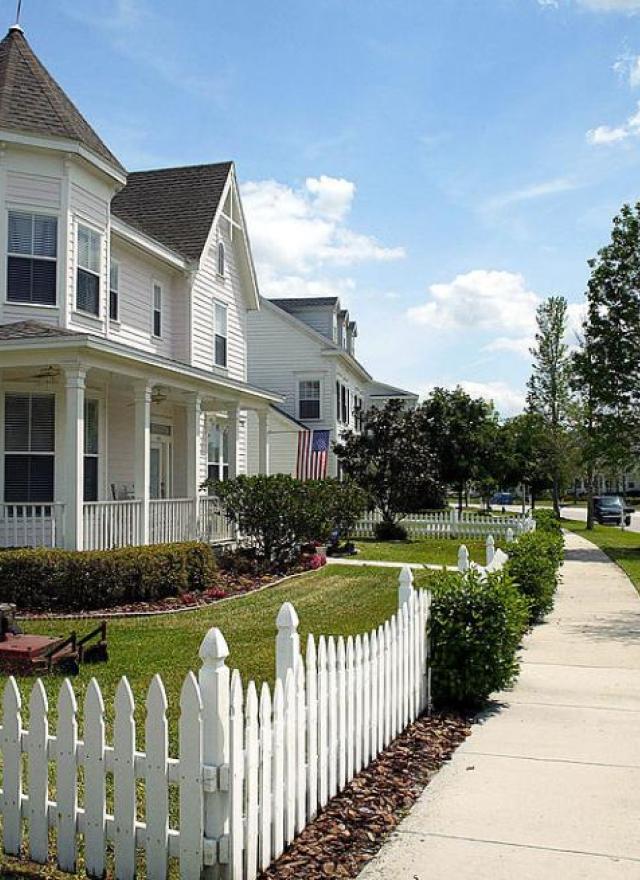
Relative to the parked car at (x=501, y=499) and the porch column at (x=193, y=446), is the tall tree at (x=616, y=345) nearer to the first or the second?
the porch column at (x=193, y=446)

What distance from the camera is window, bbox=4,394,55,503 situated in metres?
15.4

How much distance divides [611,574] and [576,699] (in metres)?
12.8

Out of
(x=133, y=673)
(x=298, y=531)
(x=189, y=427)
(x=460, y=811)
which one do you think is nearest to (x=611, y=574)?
(x=298, y=531)

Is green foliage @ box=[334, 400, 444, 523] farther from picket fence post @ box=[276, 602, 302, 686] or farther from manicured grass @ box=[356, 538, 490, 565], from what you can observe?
picket fence post @ box=[276, 602, 302, 686]

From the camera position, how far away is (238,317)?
2492 cm

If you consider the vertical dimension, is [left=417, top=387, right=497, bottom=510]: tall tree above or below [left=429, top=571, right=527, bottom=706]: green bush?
above

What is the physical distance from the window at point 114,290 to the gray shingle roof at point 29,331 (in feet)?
11.3

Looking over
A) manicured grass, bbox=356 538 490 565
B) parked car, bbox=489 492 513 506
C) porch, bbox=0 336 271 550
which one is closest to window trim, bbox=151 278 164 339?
porch, bbox=0 336 271 550

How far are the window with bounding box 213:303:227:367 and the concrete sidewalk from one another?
1530 cm

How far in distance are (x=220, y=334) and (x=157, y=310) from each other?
3.13 metres

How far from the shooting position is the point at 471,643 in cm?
743

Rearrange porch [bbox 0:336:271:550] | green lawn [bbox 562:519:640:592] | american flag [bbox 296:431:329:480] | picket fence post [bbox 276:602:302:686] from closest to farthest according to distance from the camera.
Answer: picket fence post [bbox 276:602:302:686] → porch [bbox 0:336:271:550] → green lawn [bbox 562:519:640:592] → american flag [bbox 296:431:329:480]

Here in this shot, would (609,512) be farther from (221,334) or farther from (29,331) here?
(29,331)

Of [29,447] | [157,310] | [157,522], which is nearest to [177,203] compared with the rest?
[157,310]
